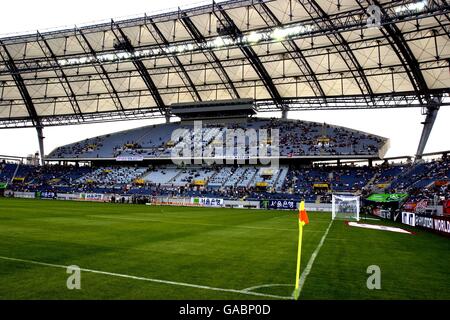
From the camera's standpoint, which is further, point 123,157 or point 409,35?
point 123,157

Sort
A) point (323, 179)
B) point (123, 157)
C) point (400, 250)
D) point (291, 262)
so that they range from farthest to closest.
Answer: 1. point (123, 157)
2. point (323, 179)
3. point (400, 250)
4. point (291, 262)

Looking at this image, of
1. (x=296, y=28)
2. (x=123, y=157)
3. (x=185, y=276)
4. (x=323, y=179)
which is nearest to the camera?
(x=185, y=276)

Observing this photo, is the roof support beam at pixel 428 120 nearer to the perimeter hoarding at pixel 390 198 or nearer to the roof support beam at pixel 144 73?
the perimeter hoarding at pixel 390 198

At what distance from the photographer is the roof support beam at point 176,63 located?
47.0 meters

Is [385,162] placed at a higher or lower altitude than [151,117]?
lower

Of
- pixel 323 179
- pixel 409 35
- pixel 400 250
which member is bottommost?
pixel 400 250

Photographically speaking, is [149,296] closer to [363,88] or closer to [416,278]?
[416,278]

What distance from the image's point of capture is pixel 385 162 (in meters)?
55.3

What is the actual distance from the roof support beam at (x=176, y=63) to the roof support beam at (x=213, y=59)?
375 cm

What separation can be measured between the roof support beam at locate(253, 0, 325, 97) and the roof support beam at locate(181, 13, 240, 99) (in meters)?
7.90

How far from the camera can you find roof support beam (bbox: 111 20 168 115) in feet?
158

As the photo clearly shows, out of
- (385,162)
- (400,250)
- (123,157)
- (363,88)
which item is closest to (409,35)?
(363,88)

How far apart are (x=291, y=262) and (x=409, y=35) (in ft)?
124

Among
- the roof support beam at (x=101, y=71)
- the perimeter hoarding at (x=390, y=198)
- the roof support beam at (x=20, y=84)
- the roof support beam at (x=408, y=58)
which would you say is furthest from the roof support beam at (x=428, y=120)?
the roof support beam at (x=20, y=84)
